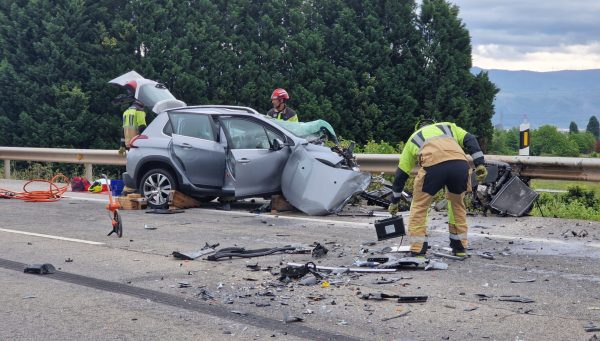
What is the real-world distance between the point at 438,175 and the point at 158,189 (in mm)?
6080

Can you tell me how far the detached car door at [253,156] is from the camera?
12.4 m

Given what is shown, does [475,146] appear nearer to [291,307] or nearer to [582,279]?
[582,279]

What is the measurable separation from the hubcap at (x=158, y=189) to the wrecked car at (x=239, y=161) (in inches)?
0.6

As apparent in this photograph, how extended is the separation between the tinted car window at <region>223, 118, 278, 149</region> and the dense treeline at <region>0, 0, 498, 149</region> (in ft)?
39.7

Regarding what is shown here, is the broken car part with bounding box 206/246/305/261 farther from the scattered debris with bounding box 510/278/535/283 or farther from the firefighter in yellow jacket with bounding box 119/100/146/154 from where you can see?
the firefighter in yellow jacket with bounding box 119/100/146/154

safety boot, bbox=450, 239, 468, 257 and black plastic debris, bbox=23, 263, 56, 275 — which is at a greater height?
safety boot, bbox=450, 239, 468, 257

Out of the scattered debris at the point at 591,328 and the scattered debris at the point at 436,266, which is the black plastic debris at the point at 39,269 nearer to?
the scattered debris at the point at 436,266

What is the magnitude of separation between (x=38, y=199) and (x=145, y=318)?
9038 millimetres

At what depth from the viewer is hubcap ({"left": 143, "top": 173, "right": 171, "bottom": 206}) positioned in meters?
13.1

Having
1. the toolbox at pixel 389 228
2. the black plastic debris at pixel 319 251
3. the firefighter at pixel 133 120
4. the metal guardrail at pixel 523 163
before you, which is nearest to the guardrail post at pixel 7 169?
the metal guardrail at pixel 523 163

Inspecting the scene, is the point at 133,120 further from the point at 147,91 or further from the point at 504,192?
the point at 504,192

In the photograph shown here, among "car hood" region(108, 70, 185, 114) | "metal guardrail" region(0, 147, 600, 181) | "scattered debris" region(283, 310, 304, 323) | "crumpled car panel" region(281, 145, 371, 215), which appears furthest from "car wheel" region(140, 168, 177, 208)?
"scattered debris" region(283, 310, 304, 323)

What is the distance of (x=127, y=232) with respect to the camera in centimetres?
1064

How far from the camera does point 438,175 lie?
842cm
